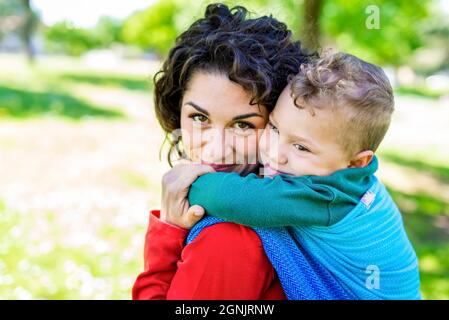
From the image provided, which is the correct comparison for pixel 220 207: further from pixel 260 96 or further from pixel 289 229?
pixel 260 96

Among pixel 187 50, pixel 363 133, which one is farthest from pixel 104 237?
pixel 363 133

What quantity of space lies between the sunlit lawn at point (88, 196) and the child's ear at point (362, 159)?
2.99 metres

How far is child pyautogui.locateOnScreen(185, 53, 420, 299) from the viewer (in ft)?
5.76

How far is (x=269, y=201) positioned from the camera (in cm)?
174

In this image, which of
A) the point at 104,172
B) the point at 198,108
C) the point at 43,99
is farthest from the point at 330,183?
the point at 43,99

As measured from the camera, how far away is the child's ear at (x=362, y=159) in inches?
77.4

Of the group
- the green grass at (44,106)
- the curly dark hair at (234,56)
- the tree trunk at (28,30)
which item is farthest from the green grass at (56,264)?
the tree trunk at (28,30)

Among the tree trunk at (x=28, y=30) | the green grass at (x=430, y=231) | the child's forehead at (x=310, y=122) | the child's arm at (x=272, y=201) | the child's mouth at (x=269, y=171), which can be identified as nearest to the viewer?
the child's arm at (x=272, y=201)

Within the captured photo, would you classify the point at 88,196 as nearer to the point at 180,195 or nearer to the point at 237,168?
the point at 237,168

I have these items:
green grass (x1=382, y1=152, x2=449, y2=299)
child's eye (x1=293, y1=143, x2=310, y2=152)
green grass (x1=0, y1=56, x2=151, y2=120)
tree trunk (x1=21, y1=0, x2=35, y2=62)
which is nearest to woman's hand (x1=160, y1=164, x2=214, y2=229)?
child's eye (x1=293, y1=143, x2=310, y2=152)

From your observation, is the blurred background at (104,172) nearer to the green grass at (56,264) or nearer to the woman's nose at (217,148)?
the green grass at (56,264)

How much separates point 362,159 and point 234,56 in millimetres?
609
